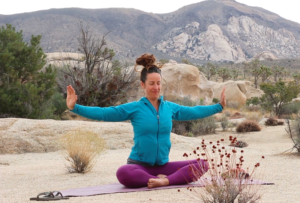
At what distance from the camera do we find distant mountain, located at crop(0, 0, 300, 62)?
10400 centimetres

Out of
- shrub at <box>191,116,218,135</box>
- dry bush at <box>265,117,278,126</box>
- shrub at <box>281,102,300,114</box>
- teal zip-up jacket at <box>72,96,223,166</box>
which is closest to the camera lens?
teal zip-up jacket at <box>72,96,223,166</box>

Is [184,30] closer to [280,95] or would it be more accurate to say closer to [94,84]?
[280,95]

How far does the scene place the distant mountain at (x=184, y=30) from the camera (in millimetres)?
104000

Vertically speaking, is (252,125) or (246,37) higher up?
(246,37)

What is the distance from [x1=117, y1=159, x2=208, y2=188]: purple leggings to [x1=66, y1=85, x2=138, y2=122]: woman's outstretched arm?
665mm

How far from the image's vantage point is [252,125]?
16531 mm

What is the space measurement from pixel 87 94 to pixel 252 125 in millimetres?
7148

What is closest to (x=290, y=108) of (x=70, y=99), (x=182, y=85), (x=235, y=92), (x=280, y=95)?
(x=280, y=95)

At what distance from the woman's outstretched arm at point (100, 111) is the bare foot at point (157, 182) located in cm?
83

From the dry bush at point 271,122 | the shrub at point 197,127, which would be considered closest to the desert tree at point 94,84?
the shrub at point 197,127

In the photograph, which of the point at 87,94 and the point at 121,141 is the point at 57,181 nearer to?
the point at 121,141

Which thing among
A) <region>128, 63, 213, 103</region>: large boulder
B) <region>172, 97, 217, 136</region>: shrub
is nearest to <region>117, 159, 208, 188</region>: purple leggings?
<region>172, 97, 217, 136</region>: shrub

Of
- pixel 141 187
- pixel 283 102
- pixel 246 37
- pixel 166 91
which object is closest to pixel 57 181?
pixel 141 187

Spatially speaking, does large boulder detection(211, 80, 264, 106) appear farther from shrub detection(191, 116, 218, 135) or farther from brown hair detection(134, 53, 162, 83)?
brown hair detection(134, 53, 162, 83)
